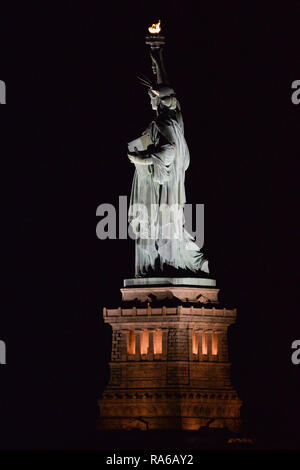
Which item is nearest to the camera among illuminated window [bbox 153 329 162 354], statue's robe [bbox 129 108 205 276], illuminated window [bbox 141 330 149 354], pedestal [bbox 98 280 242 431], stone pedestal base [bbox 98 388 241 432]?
stone pedestal base [bbox 98 388 241 432]

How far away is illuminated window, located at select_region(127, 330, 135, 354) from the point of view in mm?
89500

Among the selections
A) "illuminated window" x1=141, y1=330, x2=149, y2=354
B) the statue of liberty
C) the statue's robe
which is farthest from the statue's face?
"illuminated window" x1=141, y1=330, x2=149, y2=354

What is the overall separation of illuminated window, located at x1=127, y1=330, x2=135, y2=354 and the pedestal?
0.08 feet

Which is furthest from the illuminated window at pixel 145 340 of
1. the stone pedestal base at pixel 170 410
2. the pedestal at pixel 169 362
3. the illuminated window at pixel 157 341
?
the stone pedestal base at pixel 170 410

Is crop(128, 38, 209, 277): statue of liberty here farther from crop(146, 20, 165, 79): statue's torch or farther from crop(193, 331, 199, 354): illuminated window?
crop(193, 331, 199, 354): illuminated window

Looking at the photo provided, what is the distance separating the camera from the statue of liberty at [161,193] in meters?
90.0

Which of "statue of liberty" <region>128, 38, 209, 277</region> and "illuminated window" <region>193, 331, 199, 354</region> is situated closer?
"illuminated window" <region>193, 331, 199, 354</region>

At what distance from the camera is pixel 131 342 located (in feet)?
294
